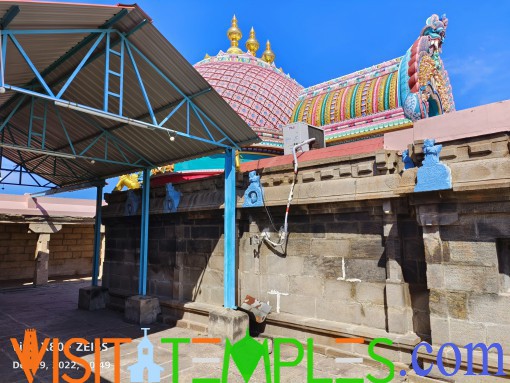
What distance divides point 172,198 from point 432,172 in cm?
642

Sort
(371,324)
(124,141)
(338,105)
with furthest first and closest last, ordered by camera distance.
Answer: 1. (338,105)
2. (124,141)
3. (371,324)

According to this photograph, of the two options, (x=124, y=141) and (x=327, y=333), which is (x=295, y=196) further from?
(x=124, y=141)

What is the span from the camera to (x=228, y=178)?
8.13 m

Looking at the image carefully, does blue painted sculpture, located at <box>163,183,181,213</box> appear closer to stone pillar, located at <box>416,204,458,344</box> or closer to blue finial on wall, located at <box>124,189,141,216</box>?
blue finial on wall, located at <box>124,189,141,216</box>

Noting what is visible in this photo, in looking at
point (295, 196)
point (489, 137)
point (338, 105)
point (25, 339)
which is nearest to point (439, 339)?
point (489, 137)

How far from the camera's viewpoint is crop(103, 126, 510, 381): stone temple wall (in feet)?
16.5

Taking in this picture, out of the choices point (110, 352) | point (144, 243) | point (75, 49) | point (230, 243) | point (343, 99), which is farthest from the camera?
point (343, 99)

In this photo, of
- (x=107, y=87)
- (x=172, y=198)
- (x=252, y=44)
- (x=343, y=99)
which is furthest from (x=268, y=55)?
(x=107, y=87)

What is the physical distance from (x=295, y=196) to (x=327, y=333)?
265cm

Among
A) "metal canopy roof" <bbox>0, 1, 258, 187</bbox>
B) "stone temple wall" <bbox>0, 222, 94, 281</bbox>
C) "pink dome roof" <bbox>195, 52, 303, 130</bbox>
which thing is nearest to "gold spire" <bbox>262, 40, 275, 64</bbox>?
"pink dome roof" <bbox>195, 52, 303, 130</bbox>

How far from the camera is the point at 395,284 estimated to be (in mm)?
6023

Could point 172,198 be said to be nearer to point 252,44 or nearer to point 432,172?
point 432,172

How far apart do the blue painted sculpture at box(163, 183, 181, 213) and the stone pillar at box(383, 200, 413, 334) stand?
541cm

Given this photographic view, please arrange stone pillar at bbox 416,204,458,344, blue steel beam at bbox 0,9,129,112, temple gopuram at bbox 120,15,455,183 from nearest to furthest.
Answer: stone pillar at bbox 416,204,458,344 < blue steel beam at bbox 0,9,129,112 < temple gopuram at bbox 120,15,455,183
